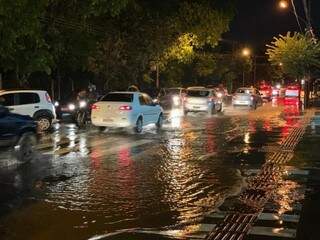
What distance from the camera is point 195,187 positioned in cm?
1149

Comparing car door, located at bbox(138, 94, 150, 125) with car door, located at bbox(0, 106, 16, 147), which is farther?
car door, located at bbox(138, 94, 150, 125)

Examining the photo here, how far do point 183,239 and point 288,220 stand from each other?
186 cm

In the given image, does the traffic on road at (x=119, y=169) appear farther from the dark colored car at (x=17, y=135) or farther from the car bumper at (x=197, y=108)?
the car bumper at (x=197, y=108)

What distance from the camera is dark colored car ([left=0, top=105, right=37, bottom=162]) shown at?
1413 centimetres

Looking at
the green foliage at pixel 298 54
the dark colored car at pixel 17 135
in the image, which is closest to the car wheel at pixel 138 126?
the dark colored car at pixel 17 135

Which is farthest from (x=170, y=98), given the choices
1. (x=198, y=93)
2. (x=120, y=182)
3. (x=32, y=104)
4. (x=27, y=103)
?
(x=120, y=182)

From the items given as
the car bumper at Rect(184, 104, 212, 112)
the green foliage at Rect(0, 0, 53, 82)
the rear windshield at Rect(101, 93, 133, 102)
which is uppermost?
the green foliage at Rect(0, 0, 53, 82)

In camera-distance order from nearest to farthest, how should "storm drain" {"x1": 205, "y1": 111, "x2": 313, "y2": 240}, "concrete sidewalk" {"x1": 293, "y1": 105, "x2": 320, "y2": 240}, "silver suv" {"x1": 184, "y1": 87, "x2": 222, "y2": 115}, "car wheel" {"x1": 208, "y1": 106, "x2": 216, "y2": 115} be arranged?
"storm drain" {"x1": 205, "y1": 111, "x2": 313, "y2": 240}
"concrete sidewalk" {"x1": 293, "y1": 105, "x2": 320, "y2": 240}
"silver suv" {"x1": 184, "y1": 87, "x2": 222, "y2": 115}
"car wheel" {"x1": 208, "y1": 106, "x2": 216, "y2": 115}

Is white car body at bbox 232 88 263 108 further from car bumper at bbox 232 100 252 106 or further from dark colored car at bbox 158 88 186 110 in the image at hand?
dark colored car at bbox 158 88 186 110

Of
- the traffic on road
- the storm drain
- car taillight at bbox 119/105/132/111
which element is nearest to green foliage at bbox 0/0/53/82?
the traffic on road

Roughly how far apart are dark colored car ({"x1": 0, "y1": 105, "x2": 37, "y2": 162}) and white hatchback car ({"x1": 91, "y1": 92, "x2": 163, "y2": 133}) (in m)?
7.56

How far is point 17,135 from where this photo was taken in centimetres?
1459

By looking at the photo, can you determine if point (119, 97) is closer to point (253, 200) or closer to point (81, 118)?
point (81, 118)

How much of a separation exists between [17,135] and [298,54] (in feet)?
113
